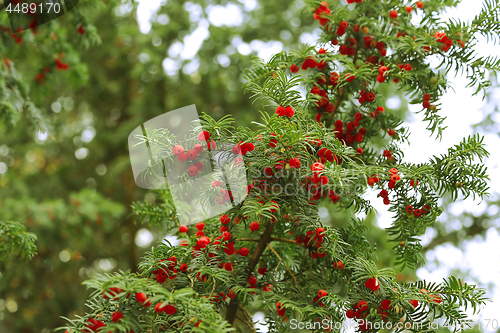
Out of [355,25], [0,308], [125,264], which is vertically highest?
[355,25]

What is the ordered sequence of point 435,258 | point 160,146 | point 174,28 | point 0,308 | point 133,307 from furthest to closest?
point 0,308 → point 174,28 → point 435,258 → point 160,146 → point 133,307

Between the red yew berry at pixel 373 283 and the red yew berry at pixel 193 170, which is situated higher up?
the red yew berry at pixel 193 170

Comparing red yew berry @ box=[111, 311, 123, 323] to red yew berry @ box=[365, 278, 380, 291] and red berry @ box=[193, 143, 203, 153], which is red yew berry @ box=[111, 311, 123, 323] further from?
red yew berry @ box=[365, 278, 380, 291]

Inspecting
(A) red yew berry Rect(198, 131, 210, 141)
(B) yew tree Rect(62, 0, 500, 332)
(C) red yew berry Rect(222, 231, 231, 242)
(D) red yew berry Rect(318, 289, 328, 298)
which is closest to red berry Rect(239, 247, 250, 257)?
(B) yew tree Rect(62, 0, 500, 332)

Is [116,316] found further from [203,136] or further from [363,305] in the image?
[363,305]

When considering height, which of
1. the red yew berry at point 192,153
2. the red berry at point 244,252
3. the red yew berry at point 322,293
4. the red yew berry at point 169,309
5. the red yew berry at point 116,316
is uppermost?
the red yew berry at point 192,153

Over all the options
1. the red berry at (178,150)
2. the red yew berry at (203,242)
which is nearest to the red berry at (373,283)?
the red yew berry at (203,242)

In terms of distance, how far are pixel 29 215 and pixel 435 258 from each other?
2.82 meters

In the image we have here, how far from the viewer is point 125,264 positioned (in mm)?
3283

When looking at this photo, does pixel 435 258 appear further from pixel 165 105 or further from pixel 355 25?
pixel 165 105

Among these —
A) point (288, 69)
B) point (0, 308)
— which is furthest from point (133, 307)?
point (0, 308)

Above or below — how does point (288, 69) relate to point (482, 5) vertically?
below

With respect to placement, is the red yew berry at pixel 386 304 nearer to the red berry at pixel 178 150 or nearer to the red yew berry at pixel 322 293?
the red yew berry at pixel 322 293

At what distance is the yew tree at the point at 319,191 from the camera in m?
0.71
